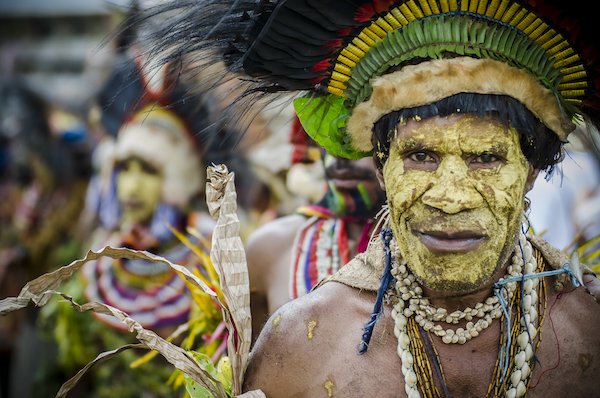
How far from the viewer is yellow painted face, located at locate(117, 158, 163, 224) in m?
5.07

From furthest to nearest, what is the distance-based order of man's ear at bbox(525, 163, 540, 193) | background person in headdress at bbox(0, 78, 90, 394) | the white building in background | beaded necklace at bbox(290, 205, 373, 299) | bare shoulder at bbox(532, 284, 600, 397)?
the white building in background, background person in headdress at bbox(0, 78, 90, 394), beaded necklace at bbox(290, 205, 373, 299), man's ear at bbox(525, 163, 540, 193), bare shoulder at bbox(532, 284, 600, 397)

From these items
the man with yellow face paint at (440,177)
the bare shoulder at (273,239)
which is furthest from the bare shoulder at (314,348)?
the bare shoulder at (273,239)

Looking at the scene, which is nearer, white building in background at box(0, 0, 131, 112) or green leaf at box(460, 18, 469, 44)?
green leaf at box(460, 18, 469, 44)

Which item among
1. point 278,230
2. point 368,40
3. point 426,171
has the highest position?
point 368,40

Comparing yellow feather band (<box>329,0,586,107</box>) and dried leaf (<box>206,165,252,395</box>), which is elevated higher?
yellow feather band (<box>329,0,586,107</box>)

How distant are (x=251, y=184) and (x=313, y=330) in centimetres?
408

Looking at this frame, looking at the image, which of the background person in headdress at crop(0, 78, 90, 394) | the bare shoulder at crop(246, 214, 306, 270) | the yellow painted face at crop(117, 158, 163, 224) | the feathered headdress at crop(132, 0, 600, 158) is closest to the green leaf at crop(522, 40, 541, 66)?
the feathered headdress at crop(132, 0, 600, 158)

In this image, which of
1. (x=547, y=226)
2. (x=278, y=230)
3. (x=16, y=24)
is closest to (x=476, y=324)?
(x=278, y=230)

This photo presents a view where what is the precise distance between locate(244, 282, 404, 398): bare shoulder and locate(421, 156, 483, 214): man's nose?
0.53 m

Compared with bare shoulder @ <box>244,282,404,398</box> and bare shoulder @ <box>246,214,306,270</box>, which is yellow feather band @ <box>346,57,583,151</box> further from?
bare shoulder @ <box>246,214,306,270</box>

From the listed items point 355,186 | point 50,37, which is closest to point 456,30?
point 355,186

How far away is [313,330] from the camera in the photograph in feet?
6.39

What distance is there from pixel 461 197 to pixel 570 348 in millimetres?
687

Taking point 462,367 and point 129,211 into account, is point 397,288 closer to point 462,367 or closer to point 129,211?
A: point 462,367
